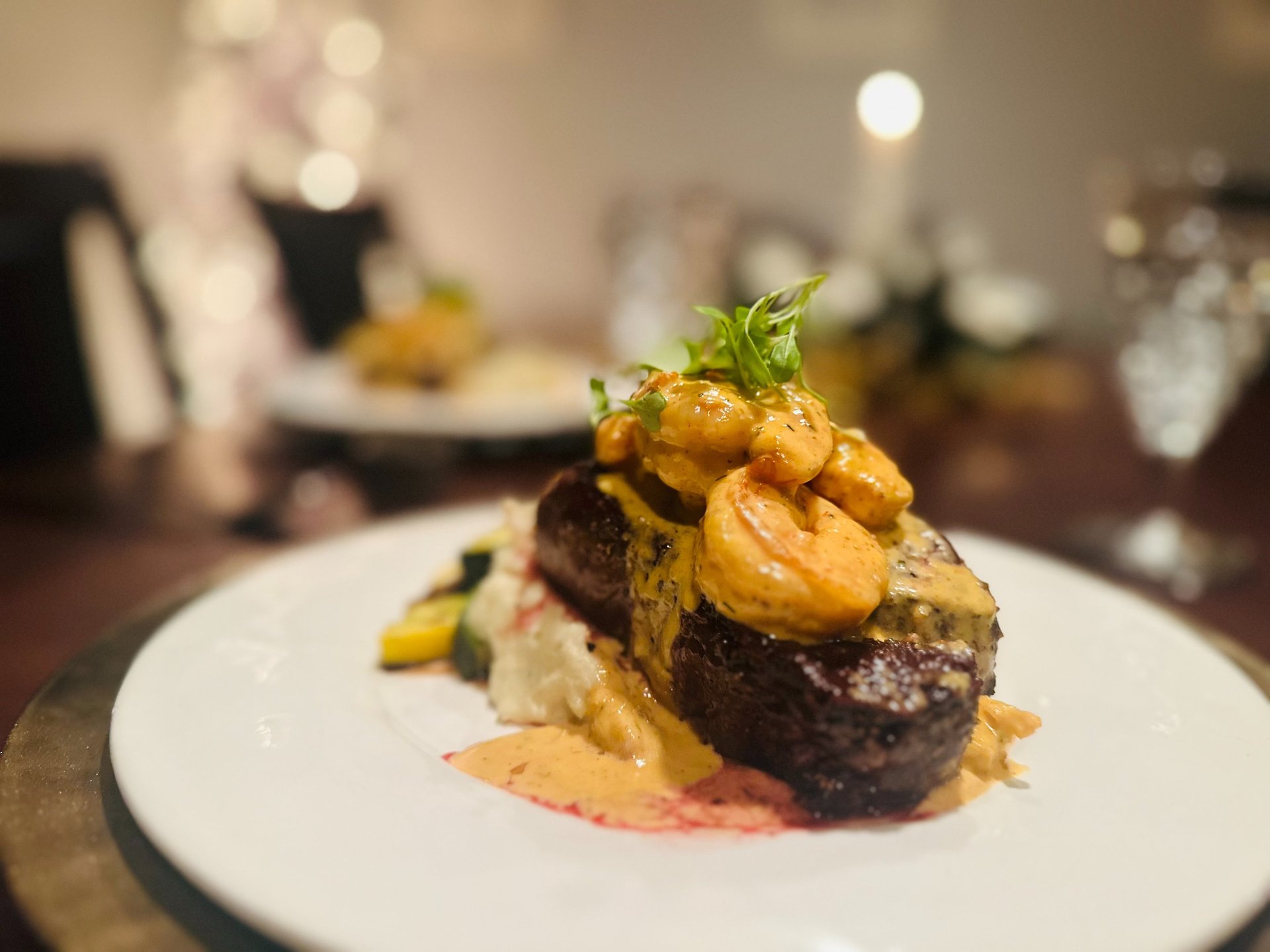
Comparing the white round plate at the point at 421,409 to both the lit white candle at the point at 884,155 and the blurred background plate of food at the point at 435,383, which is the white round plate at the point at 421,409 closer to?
the blurred background plate of food at the point at 435,383

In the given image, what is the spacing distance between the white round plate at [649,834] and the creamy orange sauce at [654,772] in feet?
0.16

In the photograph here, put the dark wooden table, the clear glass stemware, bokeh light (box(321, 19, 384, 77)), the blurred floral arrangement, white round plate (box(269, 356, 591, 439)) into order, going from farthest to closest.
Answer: bokeh light (box(321, 19, 384, 77)), the blurred floral arrangement, white round plate (box(269, 356, 591, 439)), the clear glass stemware, the dark wooden table

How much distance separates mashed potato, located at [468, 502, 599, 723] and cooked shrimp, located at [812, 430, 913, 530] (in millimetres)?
538

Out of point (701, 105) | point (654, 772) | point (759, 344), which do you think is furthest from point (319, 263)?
point (654, 772)

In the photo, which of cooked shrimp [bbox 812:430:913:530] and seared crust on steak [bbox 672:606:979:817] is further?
cooked shrimp [bbox 812:430:913:530]

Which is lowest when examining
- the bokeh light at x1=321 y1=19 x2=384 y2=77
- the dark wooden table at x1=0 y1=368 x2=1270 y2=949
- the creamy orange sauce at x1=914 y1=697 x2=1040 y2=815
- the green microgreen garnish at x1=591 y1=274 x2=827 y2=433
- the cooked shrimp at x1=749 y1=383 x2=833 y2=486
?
the dark wooden table at x1=0 y1=368 x2=1270 y2=949

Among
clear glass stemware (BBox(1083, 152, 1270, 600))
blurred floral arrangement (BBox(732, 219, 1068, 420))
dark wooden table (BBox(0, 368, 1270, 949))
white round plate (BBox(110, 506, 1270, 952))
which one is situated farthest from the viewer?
blurred floral arrangement (BBox(732, 219, 1068, 420))

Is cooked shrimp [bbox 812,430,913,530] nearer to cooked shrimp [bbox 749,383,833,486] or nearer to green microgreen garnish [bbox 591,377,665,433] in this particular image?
cooked shrimp [bbox 749,383,833,486]

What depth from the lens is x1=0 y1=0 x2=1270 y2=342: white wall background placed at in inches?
243

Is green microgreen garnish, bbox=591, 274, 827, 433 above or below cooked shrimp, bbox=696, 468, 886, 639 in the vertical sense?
above

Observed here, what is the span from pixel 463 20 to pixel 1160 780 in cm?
790

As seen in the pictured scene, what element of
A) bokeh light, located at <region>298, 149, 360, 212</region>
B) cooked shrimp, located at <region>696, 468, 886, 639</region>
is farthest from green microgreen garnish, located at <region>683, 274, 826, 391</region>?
bokeh light, located at <region>298, 149, 360, 212</region>

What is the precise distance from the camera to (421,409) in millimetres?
3756

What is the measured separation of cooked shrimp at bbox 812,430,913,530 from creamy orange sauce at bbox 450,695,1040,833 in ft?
1.19
